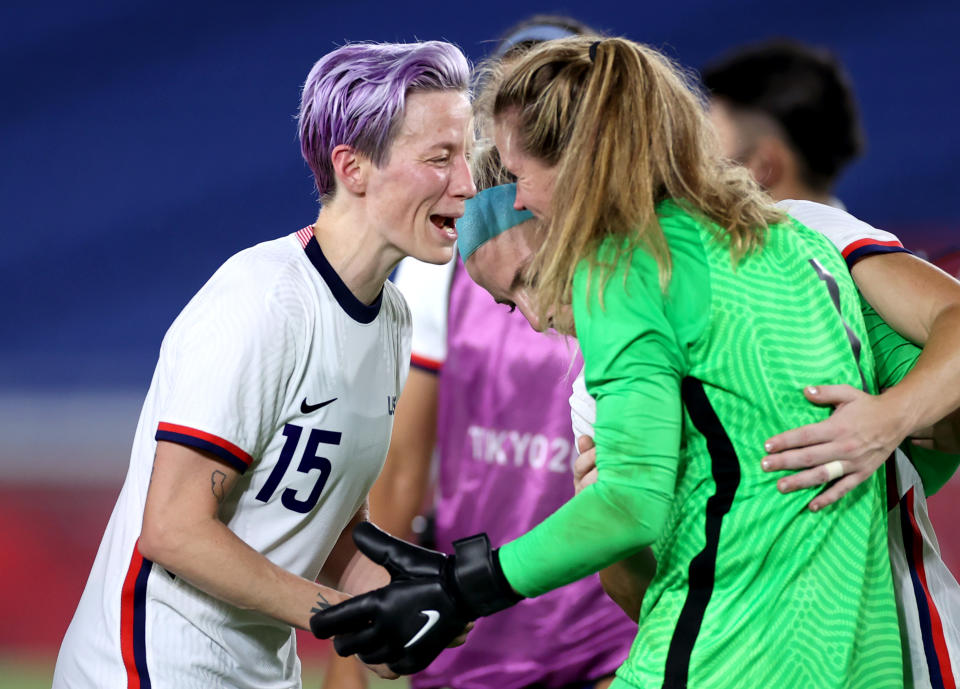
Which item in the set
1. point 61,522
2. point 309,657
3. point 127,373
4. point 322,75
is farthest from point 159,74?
point 322,75

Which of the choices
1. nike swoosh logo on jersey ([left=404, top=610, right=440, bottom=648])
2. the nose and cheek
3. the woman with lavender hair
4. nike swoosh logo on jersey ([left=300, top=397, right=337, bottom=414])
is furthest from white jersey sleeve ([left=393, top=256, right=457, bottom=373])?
nike swoosh logo on jersey ([left=404, top=610, right=440, bottom=648])

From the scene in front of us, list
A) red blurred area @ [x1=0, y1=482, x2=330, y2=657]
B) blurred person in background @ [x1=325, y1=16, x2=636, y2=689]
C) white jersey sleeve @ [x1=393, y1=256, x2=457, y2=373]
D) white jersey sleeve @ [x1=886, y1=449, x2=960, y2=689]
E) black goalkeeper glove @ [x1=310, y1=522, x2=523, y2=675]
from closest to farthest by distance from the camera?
black goalkeeper glove @ [x1=310, y1=522, x2=523, y2=675] → white jersey sleeve @ [x1=886, y1=449, x2=960, y2=689] → blurred person in background @ [x1=325, y1=16, x2=636, y2=689] → white jersey sleeve @ [x1=393, y1=256, x2=457, y2=373] → red blurred area @ [x1=0, y1=482, x2=330, y2=657]

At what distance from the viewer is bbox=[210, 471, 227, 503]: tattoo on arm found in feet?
5.03

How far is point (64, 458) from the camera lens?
237 inches

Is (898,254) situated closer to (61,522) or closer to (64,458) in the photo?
(61,522)

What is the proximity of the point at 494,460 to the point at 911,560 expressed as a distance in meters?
1.04

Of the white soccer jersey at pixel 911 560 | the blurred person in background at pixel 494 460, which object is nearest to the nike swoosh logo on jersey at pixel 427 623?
the white soccer jersey at pixel 911 560

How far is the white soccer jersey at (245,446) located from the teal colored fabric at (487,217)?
20cm

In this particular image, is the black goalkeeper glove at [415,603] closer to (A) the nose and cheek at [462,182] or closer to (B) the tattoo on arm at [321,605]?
(B) the tattoo on arm at [321,605]

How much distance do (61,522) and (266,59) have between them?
3168 millimetres

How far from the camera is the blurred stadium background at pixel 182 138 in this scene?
6.61 m

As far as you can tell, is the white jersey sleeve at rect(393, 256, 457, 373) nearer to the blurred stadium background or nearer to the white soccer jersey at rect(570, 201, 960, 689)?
the white soccer jersey at rect(570, 201, 960, 689)

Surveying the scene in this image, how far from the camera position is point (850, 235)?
4.93 feet

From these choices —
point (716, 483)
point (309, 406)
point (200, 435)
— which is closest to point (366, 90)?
point (309, 406)
